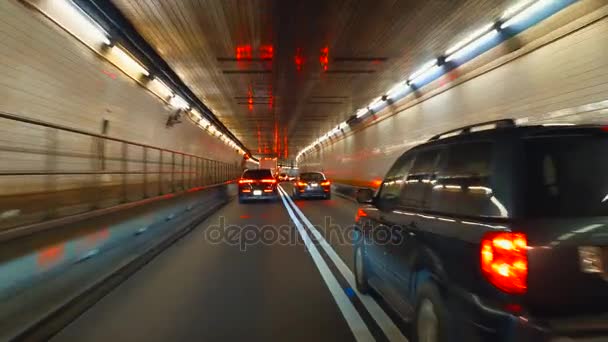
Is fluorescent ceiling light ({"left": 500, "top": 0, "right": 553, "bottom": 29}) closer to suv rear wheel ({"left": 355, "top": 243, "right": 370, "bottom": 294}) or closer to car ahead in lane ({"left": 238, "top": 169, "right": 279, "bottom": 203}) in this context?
suv rear wheel ({"left": 355, "top": 243, "right": 370, "bottom": 294})

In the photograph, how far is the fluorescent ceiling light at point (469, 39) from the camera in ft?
39.7

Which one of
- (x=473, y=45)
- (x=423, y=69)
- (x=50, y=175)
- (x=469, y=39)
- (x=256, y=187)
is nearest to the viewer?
(x=50, y=175)

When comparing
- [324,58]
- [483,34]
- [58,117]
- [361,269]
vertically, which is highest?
[324,58]

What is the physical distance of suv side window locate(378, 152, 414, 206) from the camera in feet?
16.1

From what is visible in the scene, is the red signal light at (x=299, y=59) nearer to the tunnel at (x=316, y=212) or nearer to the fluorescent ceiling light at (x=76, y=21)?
the tunnel at (x=316, y=212)

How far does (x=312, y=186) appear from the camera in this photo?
26500 mm

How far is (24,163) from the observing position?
7328mm

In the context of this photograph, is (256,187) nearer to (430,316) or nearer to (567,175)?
(430,316)

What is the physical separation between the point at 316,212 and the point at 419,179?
579 inches

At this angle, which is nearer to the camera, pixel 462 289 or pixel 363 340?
pixel 462 289

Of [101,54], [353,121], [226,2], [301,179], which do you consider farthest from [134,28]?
[353,121]

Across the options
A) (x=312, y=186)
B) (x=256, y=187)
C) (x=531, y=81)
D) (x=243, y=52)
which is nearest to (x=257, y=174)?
(x=256, y=187)

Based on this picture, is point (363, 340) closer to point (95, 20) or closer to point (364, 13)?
point (364, 13)

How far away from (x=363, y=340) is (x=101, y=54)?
35.2 feet
